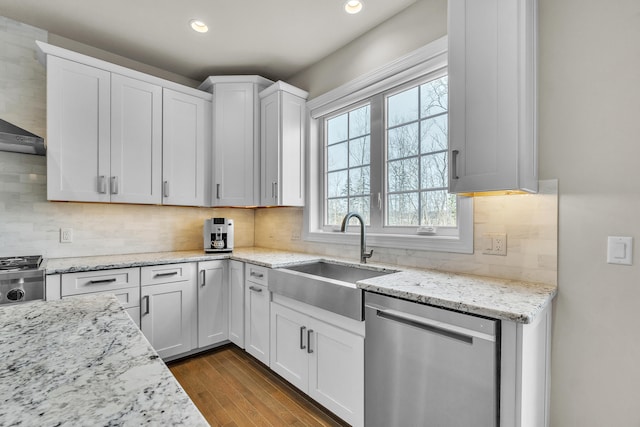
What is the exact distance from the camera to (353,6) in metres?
2.19

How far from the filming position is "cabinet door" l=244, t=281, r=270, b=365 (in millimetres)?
2389

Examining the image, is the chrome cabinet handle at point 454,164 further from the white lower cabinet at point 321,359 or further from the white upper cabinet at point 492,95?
the white lower cabinet at point 321,359

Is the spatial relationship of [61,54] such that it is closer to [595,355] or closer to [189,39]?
[189,39]

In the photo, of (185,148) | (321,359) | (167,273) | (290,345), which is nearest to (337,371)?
(321,359)

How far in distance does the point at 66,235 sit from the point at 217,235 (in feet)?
3.84

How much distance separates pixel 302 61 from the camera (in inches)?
117

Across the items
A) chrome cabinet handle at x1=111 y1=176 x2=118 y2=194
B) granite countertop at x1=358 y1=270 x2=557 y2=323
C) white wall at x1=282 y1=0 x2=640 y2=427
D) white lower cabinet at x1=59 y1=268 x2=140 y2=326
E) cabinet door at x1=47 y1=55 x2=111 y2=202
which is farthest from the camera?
chrome cabinet handle at x1=111 y1=176 x2=118 y2=194

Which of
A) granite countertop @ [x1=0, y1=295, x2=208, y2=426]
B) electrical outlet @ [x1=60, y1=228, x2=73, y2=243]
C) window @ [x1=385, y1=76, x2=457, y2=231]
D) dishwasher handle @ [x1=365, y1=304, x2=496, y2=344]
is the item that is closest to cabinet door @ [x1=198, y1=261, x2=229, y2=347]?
electrical outlet @ [x1=60, y1=228, x2=73, y2=243]

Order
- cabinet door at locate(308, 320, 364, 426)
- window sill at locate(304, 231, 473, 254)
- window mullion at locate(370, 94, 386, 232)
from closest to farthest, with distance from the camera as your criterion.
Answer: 1. cabinet door at locate(308, 320, 364, 426)
2. window sill at locate(304, 231, 473, 254)
3. window mullion at locate(370, 94, 386, 232)

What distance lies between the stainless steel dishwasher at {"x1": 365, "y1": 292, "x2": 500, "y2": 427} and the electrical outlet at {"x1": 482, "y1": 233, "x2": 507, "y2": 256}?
66 cm

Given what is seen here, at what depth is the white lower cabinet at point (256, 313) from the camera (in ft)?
7.84

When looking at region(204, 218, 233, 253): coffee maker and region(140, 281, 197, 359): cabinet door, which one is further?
region(204, 218, 233, 253): coffee maker

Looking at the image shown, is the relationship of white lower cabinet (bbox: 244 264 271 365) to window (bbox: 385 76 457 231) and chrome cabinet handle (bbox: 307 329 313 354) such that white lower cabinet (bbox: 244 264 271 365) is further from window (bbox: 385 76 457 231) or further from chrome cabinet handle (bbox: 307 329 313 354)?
window (bbox: 385 76 457 231)

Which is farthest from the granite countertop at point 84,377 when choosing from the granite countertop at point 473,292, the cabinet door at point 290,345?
the cabinet door at point 290,345
